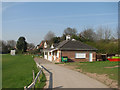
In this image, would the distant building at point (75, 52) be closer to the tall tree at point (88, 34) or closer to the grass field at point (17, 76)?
the grass field at point (17, 76)

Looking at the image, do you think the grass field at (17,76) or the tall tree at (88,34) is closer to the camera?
the grass field at (17,76)

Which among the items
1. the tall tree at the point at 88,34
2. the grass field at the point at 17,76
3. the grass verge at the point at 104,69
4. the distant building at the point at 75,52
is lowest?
the grass field at the point at 17,76

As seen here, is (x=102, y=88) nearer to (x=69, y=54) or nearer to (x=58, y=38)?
(x=69, y=54)

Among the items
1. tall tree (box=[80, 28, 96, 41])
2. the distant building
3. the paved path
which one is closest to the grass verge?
the paved path

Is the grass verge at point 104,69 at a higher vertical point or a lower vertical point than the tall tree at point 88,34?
lower

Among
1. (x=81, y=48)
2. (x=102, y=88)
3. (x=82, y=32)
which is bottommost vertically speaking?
(x=102, y=88)

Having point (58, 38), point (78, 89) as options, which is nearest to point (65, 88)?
point (78, 89)

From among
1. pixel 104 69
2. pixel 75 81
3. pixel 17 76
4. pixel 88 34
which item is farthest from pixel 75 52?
pixel 88 34

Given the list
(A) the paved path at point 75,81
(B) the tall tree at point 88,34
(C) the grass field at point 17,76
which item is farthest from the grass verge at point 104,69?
(B) the tall tree at point 88,34

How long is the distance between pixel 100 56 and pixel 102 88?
26.2m

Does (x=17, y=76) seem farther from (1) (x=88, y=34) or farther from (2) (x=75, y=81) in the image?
(1) (x=88, y=34)

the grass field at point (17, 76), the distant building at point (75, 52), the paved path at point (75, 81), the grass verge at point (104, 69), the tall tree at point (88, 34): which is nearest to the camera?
the paved path at point (75, 81)

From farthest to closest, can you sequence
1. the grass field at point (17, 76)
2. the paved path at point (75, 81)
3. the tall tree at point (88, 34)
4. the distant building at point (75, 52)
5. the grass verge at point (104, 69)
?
1. the tall tree at point (88, 34)
2. the distant building at point (75, 52)
3. the grass verge at point (104, 69)
4. the grass field at point (17, 76)
5. the paved path at point (75, 81)

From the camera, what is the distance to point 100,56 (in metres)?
34.9
